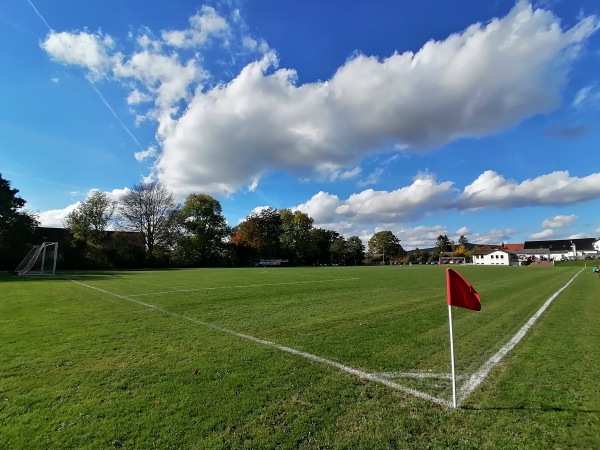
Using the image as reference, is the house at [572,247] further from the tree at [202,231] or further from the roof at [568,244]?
the tree at [202,231]

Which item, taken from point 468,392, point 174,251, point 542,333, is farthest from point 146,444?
point 174,251

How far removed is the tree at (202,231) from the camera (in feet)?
208

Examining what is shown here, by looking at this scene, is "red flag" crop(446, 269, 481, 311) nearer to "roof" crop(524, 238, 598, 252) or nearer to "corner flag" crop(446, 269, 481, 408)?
"corner flag" crop(446, 269, 481, 408)

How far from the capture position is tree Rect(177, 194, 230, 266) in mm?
63531

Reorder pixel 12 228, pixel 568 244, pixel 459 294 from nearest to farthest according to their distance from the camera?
pixel 459 294, pixel 12 228, pixel 568 244

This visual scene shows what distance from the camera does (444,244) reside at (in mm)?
150500

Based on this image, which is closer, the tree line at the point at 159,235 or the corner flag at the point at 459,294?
the corner flag at the point at 459,294

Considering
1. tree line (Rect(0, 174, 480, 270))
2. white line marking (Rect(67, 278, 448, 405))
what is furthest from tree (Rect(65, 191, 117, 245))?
white line marking (Rect(67, 278, 448, 405))

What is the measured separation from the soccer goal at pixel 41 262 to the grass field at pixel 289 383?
86.4ft

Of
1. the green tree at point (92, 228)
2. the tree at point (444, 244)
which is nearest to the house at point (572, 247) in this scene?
the tree at point (444, 244)

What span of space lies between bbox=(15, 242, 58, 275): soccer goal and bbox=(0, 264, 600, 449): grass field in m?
26.3

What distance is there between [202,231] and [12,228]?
31.9 meters

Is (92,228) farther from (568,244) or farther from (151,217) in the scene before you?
→ (568,244)

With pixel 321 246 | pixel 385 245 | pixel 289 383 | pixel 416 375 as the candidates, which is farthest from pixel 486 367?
pixel 385 245
